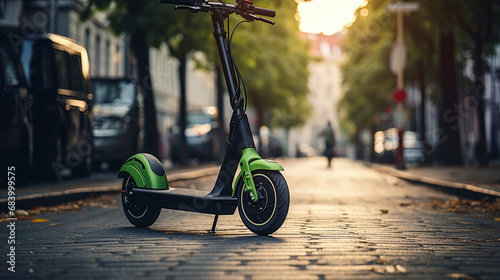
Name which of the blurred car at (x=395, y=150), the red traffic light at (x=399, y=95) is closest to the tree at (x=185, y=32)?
the red traffic light at (x=399, y=95)

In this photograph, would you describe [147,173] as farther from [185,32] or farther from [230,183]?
[185,32]

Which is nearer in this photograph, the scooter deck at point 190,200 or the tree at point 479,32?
the scooter deck at point 190,200

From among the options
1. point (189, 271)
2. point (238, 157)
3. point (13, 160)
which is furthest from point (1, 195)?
point (189, 271)

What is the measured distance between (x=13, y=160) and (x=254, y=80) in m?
29.2

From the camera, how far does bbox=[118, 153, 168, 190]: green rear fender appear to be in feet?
24.8

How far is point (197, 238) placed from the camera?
267 inches

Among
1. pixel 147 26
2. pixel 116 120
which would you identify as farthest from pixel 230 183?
pixel 116 120

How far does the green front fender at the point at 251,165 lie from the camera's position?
6.78 metres

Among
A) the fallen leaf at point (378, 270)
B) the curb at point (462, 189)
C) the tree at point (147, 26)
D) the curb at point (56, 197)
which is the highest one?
the tree at point (147, 26)

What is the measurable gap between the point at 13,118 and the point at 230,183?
6.17 m

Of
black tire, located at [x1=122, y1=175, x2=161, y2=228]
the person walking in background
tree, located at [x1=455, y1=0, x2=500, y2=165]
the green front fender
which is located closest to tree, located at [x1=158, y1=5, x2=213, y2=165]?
tree, located at [x1=455, y1=0, x2=500, y2=165]

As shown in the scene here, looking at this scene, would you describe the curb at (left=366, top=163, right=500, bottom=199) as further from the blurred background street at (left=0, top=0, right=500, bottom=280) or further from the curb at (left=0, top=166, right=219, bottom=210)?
the curb at (left=0, top=166, right=219, bottom=210)

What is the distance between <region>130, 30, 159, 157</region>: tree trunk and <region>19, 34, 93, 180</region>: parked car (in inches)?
150

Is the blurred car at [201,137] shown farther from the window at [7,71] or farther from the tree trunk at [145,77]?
the window at [7,71]
